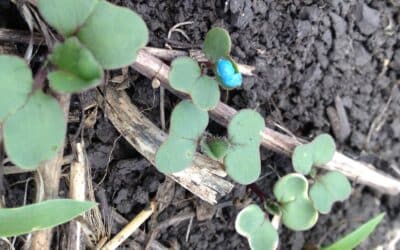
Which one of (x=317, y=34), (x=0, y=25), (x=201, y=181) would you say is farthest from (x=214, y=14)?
(x=0, y=25)

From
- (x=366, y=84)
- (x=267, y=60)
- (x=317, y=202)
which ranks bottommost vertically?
(x=317, y=202)

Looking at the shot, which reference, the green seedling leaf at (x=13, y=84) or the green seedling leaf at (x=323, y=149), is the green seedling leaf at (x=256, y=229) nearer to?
the green seedling leaf at (x=323, y=149)

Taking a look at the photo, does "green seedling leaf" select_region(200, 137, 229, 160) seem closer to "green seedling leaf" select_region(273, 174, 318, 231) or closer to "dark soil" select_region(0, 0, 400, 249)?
"dark soil" select_region(0, 0, 400, 249)

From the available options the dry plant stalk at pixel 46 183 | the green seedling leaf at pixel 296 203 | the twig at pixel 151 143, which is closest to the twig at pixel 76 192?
the dry plant stalk at pixel 46 183

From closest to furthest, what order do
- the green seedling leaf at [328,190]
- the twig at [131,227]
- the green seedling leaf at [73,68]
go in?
the green seedling leaf at [73,68], the twig at [131,227], the green seedling leaf at [328,190]

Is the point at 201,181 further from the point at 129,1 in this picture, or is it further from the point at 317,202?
the point at 129,1

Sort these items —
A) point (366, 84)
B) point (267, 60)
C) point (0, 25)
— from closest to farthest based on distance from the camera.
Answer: point (0, 25), point (267, 60), point (366, 84)

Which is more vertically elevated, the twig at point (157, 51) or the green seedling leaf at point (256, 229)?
the twig at point (157, 51)
